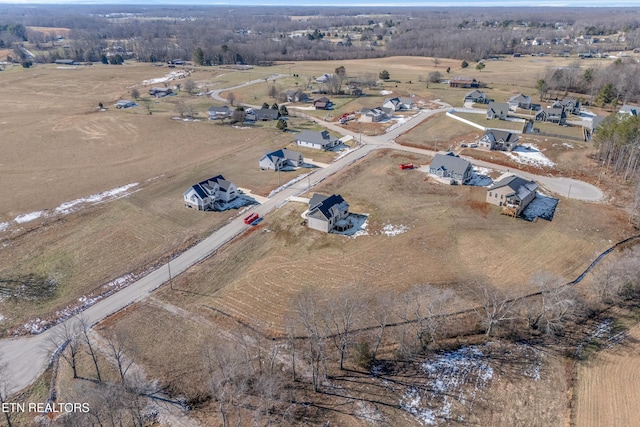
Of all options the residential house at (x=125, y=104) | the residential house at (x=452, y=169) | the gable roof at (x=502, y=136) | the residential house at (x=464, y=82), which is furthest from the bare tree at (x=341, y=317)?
the residential house at (x=464, y=82)

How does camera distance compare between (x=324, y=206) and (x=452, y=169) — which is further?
(x=452, y=169)

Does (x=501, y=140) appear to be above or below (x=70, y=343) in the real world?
above

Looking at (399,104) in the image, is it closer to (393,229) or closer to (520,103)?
(520,103)

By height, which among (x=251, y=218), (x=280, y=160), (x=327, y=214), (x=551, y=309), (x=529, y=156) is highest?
(x=327, y=214)

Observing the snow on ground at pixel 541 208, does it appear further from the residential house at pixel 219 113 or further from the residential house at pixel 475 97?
the residential house at pixel 219 113

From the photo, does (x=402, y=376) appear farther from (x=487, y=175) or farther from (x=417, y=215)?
(x=487, y=175)

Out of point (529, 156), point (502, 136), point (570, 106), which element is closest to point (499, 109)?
point (570, 106)
